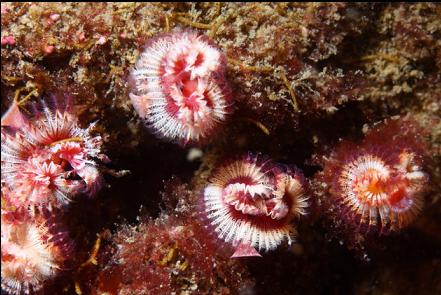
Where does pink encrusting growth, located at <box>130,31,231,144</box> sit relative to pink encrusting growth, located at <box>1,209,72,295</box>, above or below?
above

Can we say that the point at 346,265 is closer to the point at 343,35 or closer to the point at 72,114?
the point at 343,35

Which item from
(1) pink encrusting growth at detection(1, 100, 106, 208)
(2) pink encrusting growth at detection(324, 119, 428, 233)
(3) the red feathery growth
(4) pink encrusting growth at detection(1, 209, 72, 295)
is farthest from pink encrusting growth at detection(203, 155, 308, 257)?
(4) pink encrusting growth at detection(1, 209, 72, 295)

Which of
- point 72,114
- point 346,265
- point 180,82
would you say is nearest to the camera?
point 180,82

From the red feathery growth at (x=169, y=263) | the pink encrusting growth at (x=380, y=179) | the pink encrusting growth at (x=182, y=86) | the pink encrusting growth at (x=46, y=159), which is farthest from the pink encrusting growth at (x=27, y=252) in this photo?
the pink encrusting growth at (x=380, y=179)

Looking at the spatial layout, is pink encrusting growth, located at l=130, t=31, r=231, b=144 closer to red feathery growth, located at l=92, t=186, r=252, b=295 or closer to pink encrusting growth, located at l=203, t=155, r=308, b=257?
pink encrusting growth, located at l=203, t=155, r=308, b=257

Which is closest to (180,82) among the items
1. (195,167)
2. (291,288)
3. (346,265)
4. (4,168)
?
(195,167)

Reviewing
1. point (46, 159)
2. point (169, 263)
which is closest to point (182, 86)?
point (46, 159)

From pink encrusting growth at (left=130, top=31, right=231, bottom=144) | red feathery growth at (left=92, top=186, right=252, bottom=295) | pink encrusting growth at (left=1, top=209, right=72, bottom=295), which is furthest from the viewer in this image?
red feathery growth at (left=92, top=186, right=252, bottom=295)
